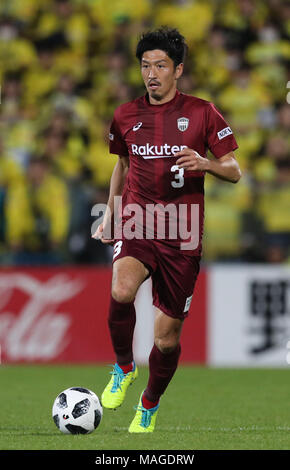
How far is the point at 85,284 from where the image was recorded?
10.9 meters

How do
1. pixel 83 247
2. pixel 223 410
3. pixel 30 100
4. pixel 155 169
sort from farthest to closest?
pixel 30 100, pixel 83 247, pixel 223 410, pixel 155 169

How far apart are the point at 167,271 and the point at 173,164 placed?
628mm

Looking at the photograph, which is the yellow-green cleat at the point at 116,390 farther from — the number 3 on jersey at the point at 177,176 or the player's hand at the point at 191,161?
the player's hand at the point at 191,161

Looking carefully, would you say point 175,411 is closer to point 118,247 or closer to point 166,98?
point 118,247

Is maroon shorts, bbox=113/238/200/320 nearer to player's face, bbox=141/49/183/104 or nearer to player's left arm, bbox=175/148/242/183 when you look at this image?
player's left arm, bbox=175/148/242/183

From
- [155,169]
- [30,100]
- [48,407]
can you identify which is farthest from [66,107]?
[155,169]

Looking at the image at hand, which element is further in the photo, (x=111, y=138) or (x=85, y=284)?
(x=85, y=284)

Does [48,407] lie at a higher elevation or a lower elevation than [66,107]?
lower

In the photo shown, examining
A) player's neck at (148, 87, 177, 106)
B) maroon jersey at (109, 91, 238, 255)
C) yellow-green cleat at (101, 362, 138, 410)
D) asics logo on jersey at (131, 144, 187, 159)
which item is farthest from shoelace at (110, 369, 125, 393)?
player's neck at (148, 87, 177, 106)

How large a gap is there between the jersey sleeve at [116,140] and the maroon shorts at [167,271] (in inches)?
24.1

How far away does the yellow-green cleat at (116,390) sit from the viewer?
5.80 meters

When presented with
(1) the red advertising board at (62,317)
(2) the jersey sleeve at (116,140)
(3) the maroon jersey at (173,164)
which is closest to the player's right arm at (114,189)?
(2) the jersey sleeve at (116,140)

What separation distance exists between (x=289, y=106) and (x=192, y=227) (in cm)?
648

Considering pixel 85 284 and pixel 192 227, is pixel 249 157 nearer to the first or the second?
pixel 85 284
